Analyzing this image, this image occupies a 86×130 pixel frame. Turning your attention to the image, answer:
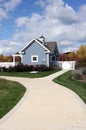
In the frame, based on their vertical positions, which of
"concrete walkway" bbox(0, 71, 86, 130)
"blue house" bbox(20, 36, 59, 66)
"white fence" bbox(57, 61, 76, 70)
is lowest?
"concrete walkway" bbox(0, 71, 86, 130)

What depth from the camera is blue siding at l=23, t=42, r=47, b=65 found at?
44.4 m

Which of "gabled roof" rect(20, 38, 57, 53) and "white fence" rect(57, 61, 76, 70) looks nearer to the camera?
"gabled roof" rect(20, 38, 57, 53)

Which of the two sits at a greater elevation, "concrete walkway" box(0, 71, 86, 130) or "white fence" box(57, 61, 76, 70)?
"white fence" box(57, 61, 76, 70)

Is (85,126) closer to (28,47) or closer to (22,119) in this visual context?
(22,119)

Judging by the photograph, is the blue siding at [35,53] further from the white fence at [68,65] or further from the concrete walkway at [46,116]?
the concrete walkway at [46,116]

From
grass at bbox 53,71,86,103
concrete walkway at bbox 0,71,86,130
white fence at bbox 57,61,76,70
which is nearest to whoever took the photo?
concrete walkway at bbox 0,71,86,130

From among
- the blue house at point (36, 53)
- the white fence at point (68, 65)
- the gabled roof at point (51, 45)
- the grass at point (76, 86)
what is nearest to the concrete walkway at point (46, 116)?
the grass at point (76, 86)

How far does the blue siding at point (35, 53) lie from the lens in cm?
4441

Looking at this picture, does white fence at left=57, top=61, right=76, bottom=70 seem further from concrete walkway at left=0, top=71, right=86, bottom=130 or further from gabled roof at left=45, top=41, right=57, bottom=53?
concrete walkway at left=0, top=71, right=86, bottom=130

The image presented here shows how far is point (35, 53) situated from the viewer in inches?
1764

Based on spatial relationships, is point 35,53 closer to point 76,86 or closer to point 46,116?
point 76,86

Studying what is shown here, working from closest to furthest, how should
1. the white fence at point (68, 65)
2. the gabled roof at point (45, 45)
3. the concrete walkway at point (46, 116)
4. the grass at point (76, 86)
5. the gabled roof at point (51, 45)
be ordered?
the concrete walkway at point (46, 116) → the grass at point (76, 86) → the gabled roof at point (45, 45) → the white fence at point (68, 65) → the gabled roof at point (51, 45)

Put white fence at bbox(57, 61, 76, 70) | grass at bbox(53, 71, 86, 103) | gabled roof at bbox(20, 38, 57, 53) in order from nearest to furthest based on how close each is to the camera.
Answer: grass at bbox(53, 71, 86, 103)
gabled roof at bbox(20, 38, 57, 53)
white fence at bbox(57, 61, 76, 70)

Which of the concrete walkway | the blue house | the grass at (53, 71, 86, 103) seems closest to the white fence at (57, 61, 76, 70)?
the blue house
